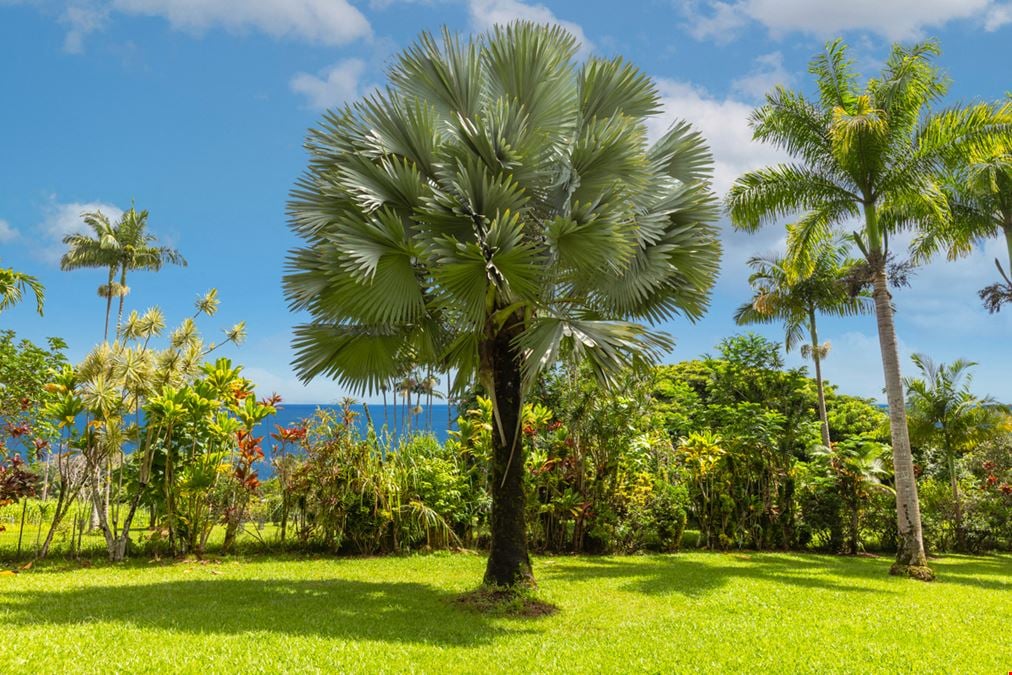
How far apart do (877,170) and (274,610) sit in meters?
12.3

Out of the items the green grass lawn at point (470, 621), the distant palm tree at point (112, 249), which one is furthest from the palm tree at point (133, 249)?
the green grass lawn at point (470, 621)

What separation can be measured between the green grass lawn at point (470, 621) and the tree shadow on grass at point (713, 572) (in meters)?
0.07

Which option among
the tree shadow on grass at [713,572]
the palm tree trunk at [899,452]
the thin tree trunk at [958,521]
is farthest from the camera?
the thin tree trunk at [958,521]

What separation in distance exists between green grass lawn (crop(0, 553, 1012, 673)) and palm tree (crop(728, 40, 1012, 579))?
375 centimetres

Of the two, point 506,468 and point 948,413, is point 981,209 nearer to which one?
point 948,413

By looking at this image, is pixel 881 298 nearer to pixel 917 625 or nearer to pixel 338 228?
pixel 917 625

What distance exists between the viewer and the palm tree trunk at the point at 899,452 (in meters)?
11.7

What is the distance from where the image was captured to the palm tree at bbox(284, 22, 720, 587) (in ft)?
23.6

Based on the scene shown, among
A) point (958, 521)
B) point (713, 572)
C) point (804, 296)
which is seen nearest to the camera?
point (713, 572)

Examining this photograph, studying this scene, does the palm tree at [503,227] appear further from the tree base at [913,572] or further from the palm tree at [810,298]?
the palm tree at [810,298]

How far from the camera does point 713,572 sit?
10781 millimetres

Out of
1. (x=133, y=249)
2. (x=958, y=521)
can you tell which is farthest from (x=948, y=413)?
(x=133, y=249)

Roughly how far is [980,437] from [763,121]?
10.9 meters

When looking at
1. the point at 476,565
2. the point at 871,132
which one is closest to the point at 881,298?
the point at 871,132
